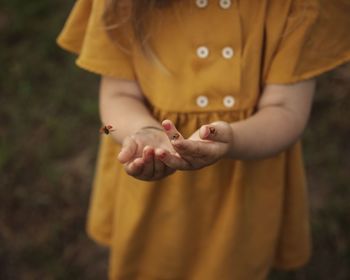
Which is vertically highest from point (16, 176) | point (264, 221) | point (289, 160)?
point (289, 160)

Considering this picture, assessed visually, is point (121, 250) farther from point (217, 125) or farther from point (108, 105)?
point (217, 125)

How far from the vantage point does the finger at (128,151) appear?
0.79 meters

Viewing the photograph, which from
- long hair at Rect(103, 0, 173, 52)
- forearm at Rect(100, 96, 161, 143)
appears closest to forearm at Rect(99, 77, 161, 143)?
forearm at Rect(100, 96, 161, 143)

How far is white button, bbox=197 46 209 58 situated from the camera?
3.26 feet

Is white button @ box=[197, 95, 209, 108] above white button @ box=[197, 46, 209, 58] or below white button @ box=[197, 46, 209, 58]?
below

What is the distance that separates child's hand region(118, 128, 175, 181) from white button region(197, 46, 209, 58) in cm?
18

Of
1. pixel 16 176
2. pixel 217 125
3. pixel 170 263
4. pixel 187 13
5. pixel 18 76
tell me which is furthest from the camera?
pixel 18 76

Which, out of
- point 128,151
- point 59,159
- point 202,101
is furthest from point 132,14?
point 59,159

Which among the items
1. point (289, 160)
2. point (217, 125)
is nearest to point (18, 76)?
point (289, 160)

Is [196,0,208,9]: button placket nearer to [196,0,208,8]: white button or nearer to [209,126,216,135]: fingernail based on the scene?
[196,0,208,8]: white button

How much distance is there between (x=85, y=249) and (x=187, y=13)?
3.30 ft

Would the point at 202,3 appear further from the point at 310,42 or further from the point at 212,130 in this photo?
the point at 212,130

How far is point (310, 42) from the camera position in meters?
0.98

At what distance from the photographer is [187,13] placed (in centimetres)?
99
